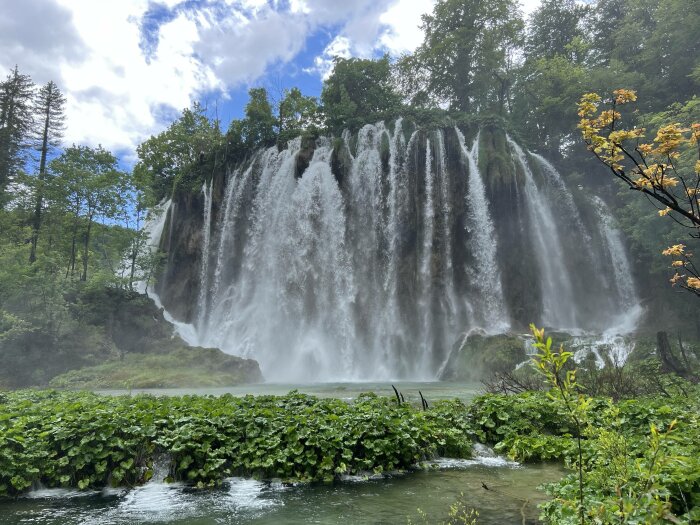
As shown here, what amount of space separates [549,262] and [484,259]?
5.74 m

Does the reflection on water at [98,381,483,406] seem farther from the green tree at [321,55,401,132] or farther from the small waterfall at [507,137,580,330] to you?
the green tree at [321,55,401,132]

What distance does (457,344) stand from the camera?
24516mm

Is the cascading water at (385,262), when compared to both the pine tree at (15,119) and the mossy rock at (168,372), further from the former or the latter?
the pine tree at (15,119)

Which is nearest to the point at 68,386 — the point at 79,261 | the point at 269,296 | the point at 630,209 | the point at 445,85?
the point at 269,296

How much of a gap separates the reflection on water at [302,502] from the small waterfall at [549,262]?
2641cm

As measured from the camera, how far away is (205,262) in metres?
35.7

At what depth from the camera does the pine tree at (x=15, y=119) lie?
41531mm

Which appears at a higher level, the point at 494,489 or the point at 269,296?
the point at 269,296

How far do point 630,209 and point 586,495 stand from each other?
29162mm

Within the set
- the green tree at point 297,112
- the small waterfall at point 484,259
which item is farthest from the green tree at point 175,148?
the small waterfall at point 484,259

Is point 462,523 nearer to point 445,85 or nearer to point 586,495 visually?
point 586,495

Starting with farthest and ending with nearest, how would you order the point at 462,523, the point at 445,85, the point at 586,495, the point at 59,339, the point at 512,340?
the point at 445,85
the point at 59,339
the point at 512,340
the point at 462,523
the point at 586,495

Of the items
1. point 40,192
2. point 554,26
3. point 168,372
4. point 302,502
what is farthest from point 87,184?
point 554,26

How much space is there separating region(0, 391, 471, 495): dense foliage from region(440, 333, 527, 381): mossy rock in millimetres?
15629
